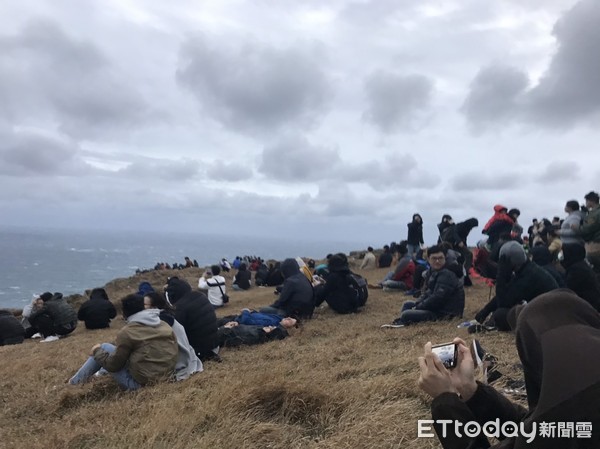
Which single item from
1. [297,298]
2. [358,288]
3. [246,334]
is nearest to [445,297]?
[358,288]

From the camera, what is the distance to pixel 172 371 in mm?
6645

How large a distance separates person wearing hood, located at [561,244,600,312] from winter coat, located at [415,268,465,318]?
2217mm

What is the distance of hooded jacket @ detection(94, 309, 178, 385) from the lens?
20.7 ft

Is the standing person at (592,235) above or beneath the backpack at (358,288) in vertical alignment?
above

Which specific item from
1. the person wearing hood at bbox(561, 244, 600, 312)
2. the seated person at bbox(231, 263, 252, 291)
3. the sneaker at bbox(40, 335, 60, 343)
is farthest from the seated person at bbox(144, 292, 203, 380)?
the seated person at bbox(231, 263, 252, 291)

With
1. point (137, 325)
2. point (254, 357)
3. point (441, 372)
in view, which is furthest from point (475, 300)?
point (441, 372)

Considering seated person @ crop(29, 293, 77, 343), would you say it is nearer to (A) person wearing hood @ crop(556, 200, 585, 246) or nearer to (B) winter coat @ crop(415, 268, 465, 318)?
(B) winter coat @ crop(415, 268, 465, 318)

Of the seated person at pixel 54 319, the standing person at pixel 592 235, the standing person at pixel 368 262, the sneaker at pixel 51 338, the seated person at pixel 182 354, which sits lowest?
the sneaker at pixel 51 338

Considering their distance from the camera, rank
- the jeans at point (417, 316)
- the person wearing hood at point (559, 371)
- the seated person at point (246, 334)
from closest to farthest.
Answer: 1. the person wearing hood at point (559, 371)
2. the seated person at point (246, 334)
3. the jeans at point (417, 316)

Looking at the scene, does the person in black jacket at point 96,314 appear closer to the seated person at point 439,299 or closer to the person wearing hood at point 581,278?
the seated person at point 439,299

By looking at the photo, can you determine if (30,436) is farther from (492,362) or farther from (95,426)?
(492,362)

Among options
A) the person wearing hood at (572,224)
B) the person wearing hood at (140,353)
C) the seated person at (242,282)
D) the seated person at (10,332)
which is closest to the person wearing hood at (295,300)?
the person wearing hood at (140,353)

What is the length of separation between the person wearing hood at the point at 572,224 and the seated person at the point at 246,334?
5.58m

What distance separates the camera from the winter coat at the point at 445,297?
9.20 meters
